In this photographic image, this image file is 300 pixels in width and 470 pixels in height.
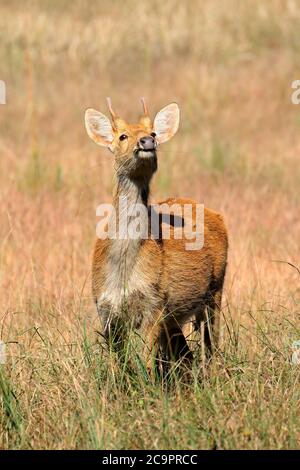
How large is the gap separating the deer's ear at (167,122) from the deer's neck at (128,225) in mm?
384

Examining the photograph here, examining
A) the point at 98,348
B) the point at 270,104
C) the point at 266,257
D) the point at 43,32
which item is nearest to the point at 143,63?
the point at 43,32

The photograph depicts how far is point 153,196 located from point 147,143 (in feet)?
15.6

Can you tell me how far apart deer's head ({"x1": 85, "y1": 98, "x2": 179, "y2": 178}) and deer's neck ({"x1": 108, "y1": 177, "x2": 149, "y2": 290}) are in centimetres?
9

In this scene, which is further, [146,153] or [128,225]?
[128,225]

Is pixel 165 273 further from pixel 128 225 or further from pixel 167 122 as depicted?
pixel 167 122

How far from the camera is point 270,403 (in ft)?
15.7

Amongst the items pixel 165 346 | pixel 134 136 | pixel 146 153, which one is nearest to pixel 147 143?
pixel 146 153

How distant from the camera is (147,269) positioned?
5719 millimetres

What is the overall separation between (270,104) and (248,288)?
1014 centimetres

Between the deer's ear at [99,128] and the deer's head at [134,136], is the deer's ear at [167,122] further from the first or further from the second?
the deer's ear at [99,128]

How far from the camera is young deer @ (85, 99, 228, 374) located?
18.5 feet

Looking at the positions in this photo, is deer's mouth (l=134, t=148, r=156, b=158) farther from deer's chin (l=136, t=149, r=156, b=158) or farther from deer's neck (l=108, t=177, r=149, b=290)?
deer's neck (l=108, t=177, r=149, b=290)

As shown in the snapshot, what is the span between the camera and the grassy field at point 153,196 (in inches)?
187

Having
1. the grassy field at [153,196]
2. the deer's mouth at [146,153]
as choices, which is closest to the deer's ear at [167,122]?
the deer's mouth at [146,153]
